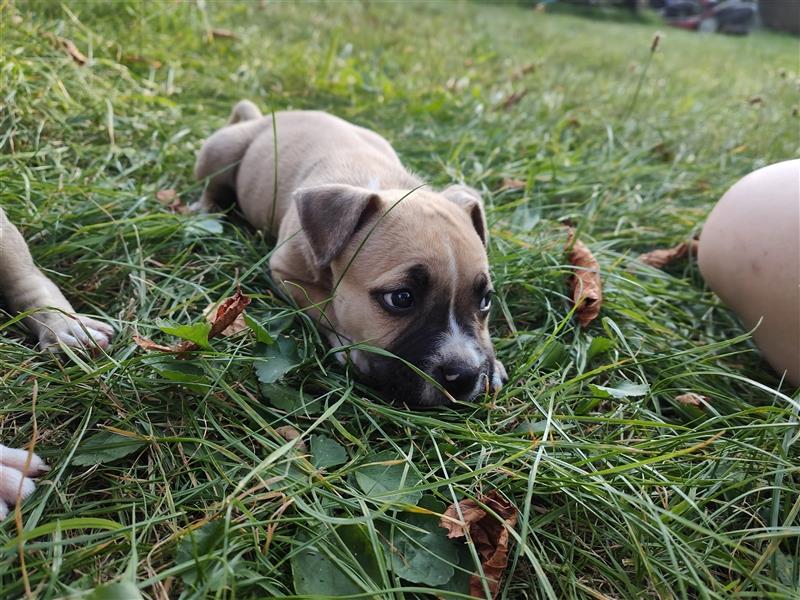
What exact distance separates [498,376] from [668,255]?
2403 millimetres

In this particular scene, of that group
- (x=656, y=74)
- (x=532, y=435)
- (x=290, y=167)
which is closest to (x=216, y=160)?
(x=290, y=167)

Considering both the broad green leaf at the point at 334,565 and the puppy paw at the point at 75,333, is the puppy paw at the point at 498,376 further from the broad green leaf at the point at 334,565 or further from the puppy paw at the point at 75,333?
the puppy paw at the point at 75,333

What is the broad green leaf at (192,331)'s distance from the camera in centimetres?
289

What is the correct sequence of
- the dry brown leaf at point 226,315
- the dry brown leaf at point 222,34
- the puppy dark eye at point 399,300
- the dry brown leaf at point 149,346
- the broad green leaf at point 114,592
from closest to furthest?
the broad green leaf at point 114,592, the dry brown leaf at point 149,346, the dry brown leaf at point 226,315, the puppy dark eye at point 399,300, the dry brown leaf at point 222,34

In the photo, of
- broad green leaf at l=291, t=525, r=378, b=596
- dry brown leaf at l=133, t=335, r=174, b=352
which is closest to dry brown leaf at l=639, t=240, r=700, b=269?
broad green leaf at l=291, t=525, r=378, b=596

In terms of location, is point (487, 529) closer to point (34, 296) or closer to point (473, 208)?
point (473, 208)

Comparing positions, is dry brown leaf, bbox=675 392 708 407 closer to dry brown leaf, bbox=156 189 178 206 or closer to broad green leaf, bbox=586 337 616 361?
broad green leaf, bbox=586 337 616 361

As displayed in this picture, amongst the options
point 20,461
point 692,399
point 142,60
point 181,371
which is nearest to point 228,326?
point 181,371

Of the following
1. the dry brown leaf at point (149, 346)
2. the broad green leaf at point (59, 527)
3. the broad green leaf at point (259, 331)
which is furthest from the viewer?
the broad green leaf at point (259, 331)

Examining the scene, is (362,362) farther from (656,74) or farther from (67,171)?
(656,74)

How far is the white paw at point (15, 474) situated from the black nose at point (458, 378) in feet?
5.92

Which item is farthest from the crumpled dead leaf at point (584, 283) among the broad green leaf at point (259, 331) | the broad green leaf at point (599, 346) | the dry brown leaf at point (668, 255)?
the broad green leaf at point (259, 331)

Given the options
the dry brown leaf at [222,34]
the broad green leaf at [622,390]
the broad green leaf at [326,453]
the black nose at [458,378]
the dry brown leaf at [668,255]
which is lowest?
the dry brown leaf at [668,255]

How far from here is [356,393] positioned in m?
3.25
